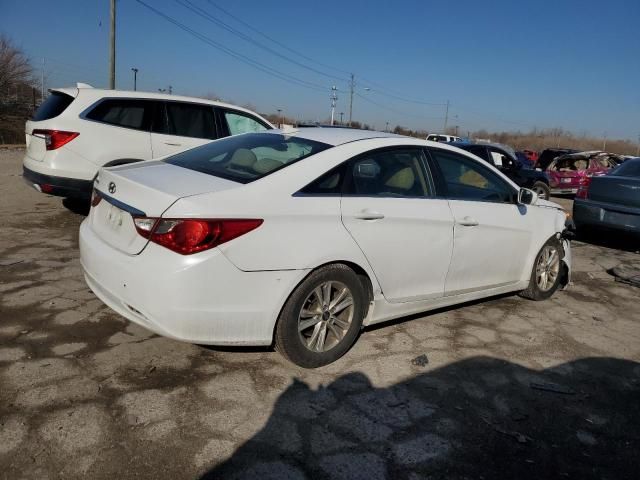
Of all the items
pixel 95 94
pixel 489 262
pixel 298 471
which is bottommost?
pixel 298 471

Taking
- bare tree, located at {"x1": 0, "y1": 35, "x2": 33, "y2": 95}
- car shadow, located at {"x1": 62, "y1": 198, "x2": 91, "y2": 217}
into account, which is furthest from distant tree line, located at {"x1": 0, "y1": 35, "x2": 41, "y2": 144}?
car shadow, located at {"x1": 62, "y1": 198, "x2": 91, "y2": 217}

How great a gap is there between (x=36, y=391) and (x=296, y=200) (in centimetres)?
176

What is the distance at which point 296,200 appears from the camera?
312 centimetres

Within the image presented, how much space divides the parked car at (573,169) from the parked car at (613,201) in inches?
270

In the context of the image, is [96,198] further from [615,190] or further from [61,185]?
[615,190]

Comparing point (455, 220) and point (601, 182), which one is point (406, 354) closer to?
point (455, 220)

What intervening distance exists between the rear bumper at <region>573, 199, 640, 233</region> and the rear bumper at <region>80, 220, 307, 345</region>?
627 cm

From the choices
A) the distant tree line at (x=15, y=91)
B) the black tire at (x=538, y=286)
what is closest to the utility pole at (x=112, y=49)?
the distant tree line at (x=15, y=91)

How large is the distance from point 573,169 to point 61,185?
1385cm

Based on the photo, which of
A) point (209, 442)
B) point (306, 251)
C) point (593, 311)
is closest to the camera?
point (209, 442)

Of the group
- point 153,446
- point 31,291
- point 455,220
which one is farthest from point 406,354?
point 31,291

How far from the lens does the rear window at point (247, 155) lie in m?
3.32

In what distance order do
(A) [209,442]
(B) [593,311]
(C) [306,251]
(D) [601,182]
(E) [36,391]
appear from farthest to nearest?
(D) [601,182], (B) [593,311], (C) [306,251], (E) [36,391], (A) [209,442]

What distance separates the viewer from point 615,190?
7.72m
